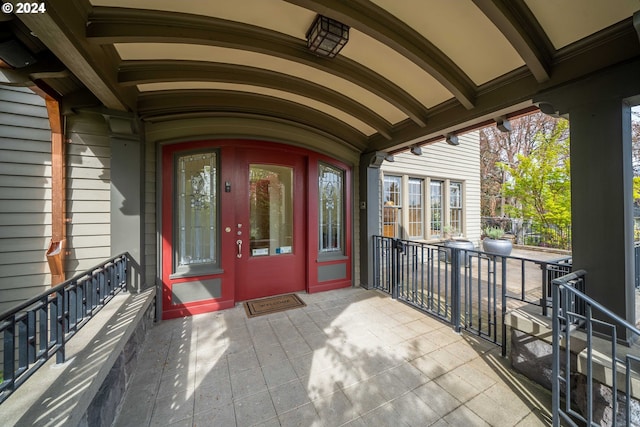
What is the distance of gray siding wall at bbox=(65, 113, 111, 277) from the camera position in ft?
7.89

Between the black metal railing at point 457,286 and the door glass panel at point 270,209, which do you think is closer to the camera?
the black metal railing at point 457,286

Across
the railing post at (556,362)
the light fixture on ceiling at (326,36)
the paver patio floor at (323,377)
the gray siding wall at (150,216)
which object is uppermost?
the light fixture on ceiling at (326,36)

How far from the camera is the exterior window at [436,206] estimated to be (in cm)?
666

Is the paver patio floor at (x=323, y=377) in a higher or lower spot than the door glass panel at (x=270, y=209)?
lower

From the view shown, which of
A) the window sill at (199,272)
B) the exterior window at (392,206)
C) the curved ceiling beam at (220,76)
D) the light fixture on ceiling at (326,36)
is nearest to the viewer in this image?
the light fixture on ceiling at (326,36)

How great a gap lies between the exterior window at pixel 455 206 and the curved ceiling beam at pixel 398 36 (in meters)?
5.18

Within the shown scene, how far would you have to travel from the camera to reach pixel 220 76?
2.36m

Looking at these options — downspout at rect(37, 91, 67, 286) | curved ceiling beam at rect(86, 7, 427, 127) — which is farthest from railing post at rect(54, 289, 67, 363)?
curved ceiling beam at rect(86, 7, 427, 127)

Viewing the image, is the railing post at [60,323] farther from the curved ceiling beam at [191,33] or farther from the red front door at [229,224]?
the curved ceiling beam at [191,33]

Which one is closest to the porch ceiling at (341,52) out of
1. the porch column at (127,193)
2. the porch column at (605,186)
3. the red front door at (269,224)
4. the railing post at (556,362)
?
the porch column at (605,186)

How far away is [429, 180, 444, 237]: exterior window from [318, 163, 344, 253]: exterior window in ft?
12.1

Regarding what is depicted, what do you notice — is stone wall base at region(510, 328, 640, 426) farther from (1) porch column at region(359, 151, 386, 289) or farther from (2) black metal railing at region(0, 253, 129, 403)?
(2) black metal railing at region(0, 253, 129, 403)

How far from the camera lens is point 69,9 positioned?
1412 millimetres

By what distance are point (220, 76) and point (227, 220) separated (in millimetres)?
1678
